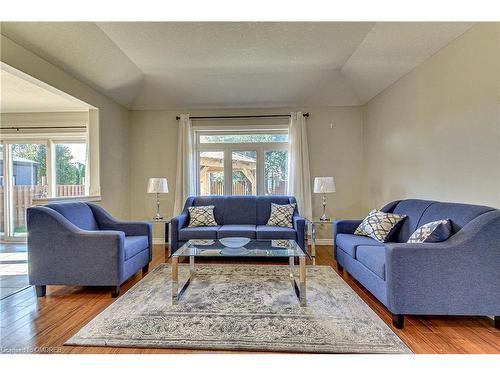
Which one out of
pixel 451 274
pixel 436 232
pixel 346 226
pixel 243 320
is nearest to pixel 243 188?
pixel 346 226

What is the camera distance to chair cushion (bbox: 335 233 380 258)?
8.96 ft

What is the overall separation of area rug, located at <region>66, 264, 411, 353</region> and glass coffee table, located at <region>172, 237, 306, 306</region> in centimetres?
10

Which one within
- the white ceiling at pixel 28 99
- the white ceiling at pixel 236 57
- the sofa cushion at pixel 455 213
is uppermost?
the white ceiling at pixel 236 57

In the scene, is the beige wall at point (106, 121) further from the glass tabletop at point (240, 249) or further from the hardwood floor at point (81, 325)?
the glass tabletop at point (240, 249)

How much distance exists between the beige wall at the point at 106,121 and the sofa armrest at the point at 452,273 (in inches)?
153

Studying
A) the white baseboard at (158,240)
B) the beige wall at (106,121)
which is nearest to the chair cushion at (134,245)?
the beige wall at (106,121)

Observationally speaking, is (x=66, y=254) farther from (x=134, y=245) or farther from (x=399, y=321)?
(x=399, y=321)

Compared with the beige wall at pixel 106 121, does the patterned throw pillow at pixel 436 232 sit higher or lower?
lower

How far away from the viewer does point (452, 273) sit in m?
1.91

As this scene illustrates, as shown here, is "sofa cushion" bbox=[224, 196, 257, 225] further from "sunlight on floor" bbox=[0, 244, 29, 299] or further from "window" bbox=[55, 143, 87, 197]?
"window" bbox=[55, 143, 87, 197]

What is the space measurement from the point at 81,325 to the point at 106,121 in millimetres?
3149

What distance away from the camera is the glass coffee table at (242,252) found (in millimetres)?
2324

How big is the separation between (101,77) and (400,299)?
4.32m

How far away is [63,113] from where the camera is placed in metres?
4.77
